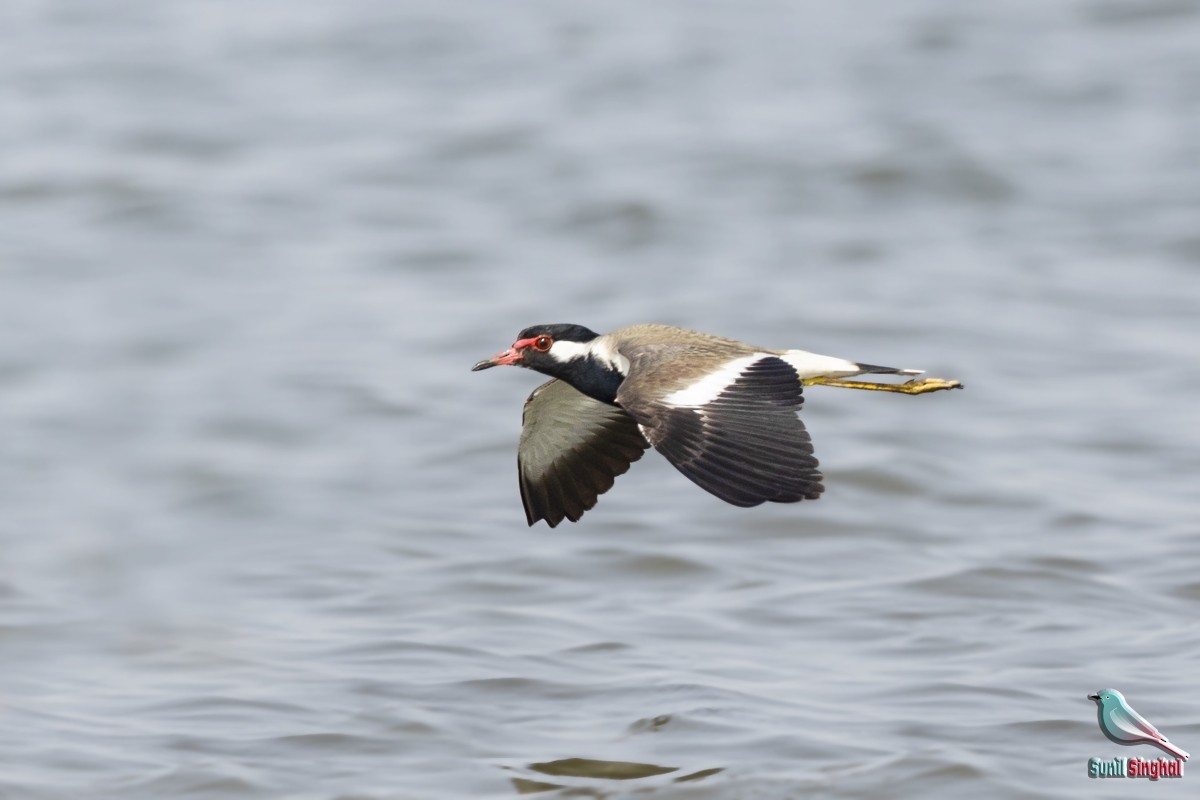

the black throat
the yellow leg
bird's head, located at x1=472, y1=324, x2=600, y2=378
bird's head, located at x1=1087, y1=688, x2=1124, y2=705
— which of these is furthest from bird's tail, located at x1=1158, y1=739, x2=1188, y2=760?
bird's head, located at x1=472, y1=324, x2=600, y2=378

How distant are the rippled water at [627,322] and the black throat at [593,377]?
5.96ft

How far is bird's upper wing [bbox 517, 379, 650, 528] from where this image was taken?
841cm

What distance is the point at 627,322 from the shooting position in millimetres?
15125

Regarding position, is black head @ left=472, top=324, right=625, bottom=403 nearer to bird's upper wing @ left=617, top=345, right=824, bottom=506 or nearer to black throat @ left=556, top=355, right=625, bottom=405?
black throat @ left=556, top=355, right=625, bottom=405

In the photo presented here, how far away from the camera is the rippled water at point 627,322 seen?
9016mm

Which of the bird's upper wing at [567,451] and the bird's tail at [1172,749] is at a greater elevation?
the bird's upper wing at [567,451]

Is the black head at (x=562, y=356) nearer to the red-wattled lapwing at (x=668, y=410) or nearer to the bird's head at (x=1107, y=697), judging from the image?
the red-wattled lapwing at (x=668, y=410)

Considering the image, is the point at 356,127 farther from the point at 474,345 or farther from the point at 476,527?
the point at 476,527

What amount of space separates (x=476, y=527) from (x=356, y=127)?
927 cm

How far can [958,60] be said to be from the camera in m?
20.8

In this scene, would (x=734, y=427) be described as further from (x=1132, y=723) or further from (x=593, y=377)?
(x=1132, y=723)

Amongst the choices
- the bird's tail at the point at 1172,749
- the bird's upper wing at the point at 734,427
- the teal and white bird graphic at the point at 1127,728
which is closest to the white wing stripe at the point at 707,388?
the bird's upper wing at the point at 734,427

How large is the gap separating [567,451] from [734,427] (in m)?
1.77

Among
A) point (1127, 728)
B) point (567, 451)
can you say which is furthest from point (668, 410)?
point (1127, 728)
